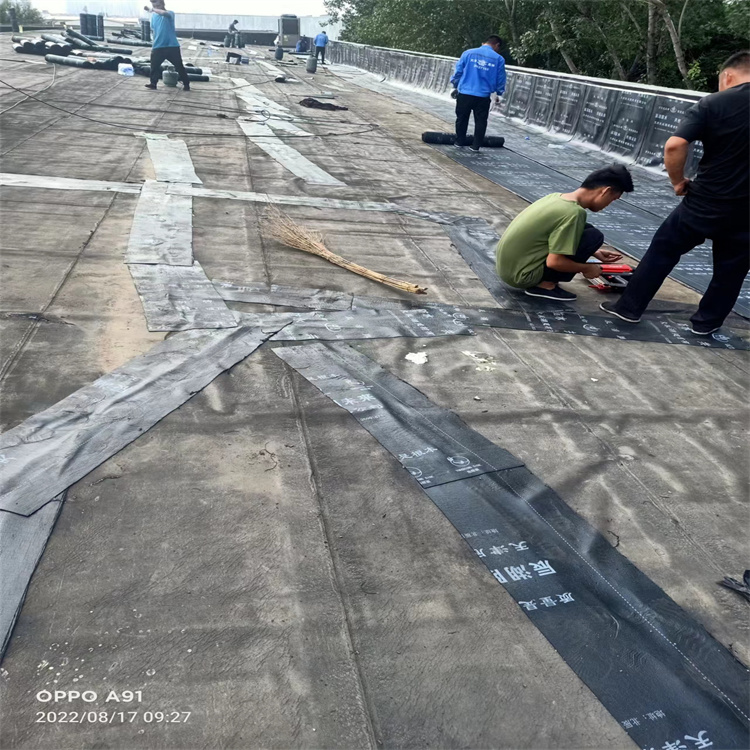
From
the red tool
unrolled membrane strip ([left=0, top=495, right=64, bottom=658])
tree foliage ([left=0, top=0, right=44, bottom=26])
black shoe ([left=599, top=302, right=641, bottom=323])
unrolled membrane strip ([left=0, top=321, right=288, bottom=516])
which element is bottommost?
unrolled membrane strip ([left=0, top=495, right=64, bottom=658])

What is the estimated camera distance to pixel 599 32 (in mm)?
20000

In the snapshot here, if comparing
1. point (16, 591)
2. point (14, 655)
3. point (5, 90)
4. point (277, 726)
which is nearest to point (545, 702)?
point (277, 726)

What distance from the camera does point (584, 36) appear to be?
68.2ft

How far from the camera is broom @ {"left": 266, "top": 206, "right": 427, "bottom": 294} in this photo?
5090 mm

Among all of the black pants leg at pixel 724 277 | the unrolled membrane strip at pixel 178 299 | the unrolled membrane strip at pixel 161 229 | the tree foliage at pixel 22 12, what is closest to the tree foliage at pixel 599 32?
the black pants leg at pixel 724 277

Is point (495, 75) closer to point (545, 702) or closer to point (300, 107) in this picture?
point (300, 107)

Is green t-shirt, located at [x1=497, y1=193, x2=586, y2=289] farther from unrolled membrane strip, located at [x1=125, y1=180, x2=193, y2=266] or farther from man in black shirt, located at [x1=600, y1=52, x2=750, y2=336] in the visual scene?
unrolled membrane strip, located at [x1=125, y1=180, x2=193, y2=266]

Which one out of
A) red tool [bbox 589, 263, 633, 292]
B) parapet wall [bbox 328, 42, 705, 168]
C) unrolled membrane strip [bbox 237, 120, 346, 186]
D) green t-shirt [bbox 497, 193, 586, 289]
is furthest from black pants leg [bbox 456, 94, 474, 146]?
green t-shirt [bbox 497, 193, 586, 289]

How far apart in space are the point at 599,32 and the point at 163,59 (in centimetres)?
1302

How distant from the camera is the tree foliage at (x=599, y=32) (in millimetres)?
16438

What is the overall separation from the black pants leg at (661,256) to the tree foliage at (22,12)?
140 ft

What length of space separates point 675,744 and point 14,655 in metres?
1.94

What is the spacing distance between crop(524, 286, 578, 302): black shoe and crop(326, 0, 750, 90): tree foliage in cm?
1176

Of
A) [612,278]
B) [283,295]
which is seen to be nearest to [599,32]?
[612,278]
